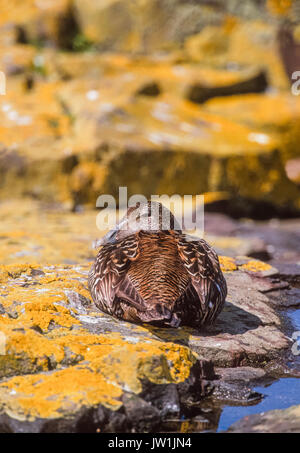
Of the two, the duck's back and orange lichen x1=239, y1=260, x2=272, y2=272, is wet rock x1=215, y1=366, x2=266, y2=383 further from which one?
orange lichen x1=239, y1=260, x2=272, y2=272

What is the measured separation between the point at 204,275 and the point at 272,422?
4.29ft

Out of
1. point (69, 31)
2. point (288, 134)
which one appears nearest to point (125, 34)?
point (69, 31)

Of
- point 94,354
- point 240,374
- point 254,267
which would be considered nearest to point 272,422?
point 240,374

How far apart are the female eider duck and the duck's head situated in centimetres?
56

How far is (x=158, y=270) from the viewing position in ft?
14.2

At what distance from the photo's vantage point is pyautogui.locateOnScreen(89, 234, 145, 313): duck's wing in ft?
14.1

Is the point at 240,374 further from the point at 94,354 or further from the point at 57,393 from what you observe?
the point at 57,393

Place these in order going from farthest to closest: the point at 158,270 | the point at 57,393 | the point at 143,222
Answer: the point at 143,222, the point at 158,270, the point at 57,393

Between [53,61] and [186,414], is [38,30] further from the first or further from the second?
[186,414]

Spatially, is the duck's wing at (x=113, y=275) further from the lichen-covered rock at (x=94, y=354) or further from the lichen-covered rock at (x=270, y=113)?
the lichen-covered rock at (x=270, y=113)

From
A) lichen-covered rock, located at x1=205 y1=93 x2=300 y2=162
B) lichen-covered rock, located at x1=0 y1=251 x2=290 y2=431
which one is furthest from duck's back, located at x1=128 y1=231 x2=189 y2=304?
lichen-covered rock, located at x1=205 y1=93 x2=300 y2=162

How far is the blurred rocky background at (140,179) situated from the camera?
361 cm

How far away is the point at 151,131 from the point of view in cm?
1164

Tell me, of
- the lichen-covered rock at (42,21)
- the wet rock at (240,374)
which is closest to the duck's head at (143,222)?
→ the wet rock at (240,374)
